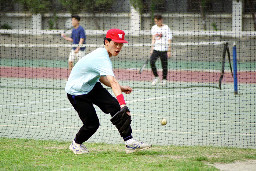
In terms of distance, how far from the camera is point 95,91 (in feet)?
20.4

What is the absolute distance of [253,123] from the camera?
881cm

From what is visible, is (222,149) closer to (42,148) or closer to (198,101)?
(42,148)

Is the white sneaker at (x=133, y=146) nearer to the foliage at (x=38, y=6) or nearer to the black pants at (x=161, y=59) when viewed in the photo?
the black pants at (x=161, y=59)

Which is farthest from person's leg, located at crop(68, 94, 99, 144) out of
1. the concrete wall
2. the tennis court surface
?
the concrete wall

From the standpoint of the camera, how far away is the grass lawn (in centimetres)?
542

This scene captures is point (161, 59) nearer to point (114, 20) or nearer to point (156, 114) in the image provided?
point (156, 114)

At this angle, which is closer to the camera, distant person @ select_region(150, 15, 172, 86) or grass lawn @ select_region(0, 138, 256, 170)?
grass lawn @ select_region(0, 138, 256, 170)

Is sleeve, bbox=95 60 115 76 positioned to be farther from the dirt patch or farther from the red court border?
the red court border

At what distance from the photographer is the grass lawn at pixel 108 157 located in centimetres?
542

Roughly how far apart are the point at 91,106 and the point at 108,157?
73 centimetres

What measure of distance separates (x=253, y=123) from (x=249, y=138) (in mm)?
1255

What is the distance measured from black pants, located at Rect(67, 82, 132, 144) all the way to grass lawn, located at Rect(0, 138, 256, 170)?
0.35 m

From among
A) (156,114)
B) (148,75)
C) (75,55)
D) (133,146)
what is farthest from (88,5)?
(133,146)

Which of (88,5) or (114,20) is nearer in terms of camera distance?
(88,5)
